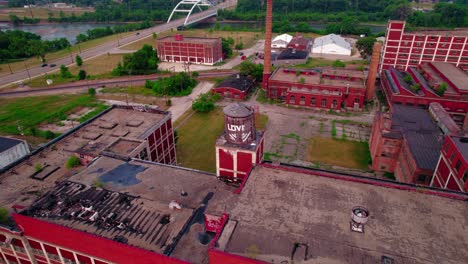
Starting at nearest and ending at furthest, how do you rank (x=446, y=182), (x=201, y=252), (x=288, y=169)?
(x=201, y=252), (x=288, y=169), (x=446, y=182)

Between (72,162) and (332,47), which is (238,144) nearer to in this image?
(72,162)

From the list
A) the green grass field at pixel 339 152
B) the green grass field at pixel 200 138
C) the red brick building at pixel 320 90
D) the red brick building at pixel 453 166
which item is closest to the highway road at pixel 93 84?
the red brick building at pixel 320 90

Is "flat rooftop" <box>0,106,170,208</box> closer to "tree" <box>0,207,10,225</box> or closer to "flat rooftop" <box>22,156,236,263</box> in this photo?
"tree" <box>0,207,10,225</box>

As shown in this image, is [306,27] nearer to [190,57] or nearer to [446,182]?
[190,57]

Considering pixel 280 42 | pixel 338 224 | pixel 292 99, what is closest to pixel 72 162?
pixel 338 224

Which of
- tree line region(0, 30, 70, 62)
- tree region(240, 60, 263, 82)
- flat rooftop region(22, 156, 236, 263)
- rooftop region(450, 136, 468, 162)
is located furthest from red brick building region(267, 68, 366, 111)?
tree line region(0, 30, 70, 62)

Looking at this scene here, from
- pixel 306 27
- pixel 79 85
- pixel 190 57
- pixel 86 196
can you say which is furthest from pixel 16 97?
pixel 306 27

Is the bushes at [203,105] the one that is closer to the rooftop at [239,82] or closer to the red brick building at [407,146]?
the rooftop at [239,82]
